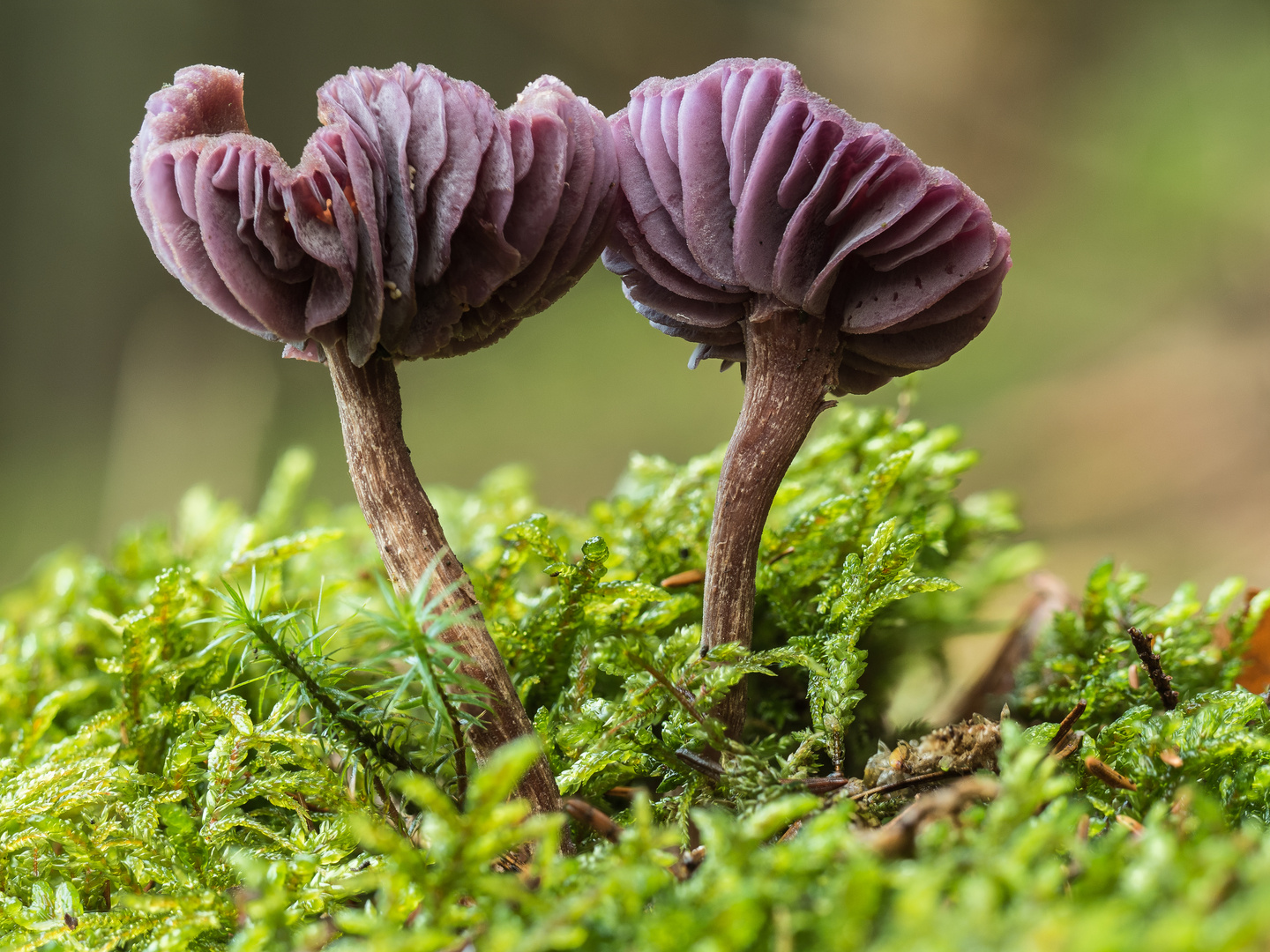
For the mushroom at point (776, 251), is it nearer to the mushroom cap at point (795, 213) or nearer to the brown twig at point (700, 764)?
the mushroom cap at point (795, 213)

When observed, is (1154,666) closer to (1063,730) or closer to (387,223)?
(1063,730)

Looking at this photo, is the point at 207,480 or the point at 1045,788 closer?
the point at 1045,788

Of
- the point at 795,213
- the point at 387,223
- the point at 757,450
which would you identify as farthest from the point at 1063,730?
the point at 387,223

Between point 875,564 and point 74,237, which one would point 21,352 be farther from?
point 875,564

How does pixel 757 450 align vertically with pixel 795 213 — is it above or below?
below

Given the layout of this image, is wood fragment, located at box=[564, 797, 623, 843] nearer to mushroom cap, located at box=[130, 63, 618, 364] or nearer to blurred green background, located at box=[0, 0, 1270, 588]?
mushroom cap, located at box=[130, 63, 618, 364]

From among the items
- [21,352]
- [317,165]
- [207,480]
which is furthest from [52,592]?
[21,352]

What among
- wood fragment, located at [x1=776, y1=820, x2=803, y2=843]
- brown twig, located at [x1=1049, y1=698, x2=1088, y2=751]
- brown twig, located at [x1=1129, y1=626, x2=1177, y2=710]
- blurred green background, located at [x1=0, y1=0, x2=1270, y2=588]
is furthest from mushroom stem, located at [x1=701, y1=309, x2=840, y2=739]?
blurred green background, located at [x1=0, y1=0, x2=1270, y2=588]
